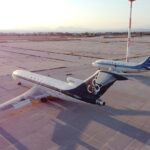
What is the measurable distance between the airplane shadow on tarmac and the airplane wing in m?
2.16

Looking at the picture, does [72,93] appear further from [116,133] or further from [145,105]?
[145,105]

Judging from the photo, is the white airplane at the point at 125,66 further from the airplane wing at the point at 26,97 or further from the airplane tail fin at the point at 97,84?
the airplane tail fin at the point at 97,84

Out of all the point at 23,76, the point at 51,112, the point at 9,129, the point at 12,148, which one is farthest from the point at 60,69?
the point at 12,148

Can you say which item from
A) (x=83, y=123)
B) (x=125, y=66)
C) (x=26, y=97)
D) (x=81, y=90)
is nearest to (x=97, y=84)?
(x=81, y=90)

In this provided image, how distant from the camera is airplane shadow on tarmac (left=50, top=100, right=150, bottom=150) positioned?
19.0m

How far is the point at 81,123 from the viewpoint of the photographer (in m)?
22.2

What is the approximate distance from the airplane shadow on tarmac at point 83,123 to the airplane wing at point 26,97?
2.16 meters

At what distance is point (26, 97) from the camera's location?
25719 millimetres

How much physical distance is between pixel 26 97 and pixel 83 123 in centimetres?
746

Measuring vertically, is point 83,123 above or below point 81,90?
below

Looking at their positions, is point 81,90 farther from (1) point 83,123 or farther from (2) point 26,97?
(2) point 26,97

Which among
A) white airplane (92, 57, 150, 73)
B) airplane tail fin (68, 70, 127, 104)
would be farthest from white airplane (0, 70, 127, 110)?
white airplane (92, 57, 150, 73)

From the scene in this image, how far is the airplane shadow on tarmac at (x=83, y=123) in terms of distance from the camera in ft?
62.4

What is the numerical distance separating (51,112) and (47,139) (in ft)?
19.5
